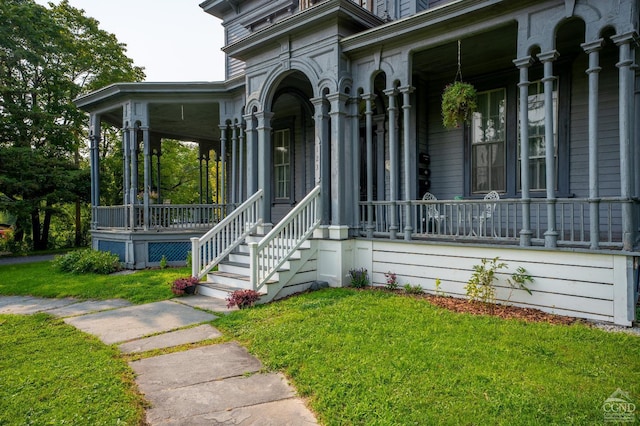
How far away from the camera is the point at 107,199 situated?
17.4m

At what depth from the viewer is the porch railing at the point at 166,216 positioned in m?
9.88

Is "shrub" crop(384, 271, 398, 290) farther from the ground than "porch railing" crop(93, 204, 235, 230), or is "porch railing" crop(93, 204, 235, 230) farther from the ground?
"porch railing" crop(93, 204, 235, 230)

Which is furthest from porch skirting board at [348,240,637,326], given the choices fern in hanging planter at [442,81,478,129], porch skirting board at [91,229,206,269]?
porch skirting board at [91,229,206,269]

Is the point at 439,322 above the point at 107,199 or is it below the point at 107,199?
below

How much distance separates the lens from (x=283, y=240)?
251 inches

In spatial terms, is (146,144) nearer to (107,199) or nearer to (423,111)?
(423,111)

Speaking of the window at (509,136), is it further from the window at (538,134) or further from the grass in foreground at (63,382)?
the grass in foreground at (63,382)

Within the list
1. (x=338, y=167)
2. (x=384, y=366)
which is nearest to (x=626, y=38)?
(x=338, y=167)

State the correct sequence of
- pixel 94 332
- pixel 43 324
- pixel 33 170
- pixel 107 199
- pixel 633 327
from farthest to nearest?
pixel 107 199 < pixel 33 170 < pixel 43 324 < pixel 94 332 < pixel 633 327

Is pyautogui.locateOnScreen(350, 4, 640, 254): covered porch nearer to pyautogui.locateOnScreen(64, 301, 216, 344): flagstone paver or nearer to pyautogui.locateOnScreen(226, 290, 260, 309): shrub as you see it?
pyautogui.locateOnScreen(226, 290, 260, 309): shrub

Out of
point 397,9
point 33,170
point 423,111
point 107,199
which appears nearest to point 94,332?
point 423,111

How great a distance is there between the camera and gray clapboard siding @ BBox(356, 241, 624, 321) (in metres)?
4.59

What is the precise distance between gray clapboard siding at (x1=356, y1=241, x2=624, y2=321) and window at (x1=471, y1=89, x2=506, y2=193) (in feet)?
7.56

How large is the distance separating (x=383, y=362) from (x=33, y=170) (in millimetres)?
Result: 14639
